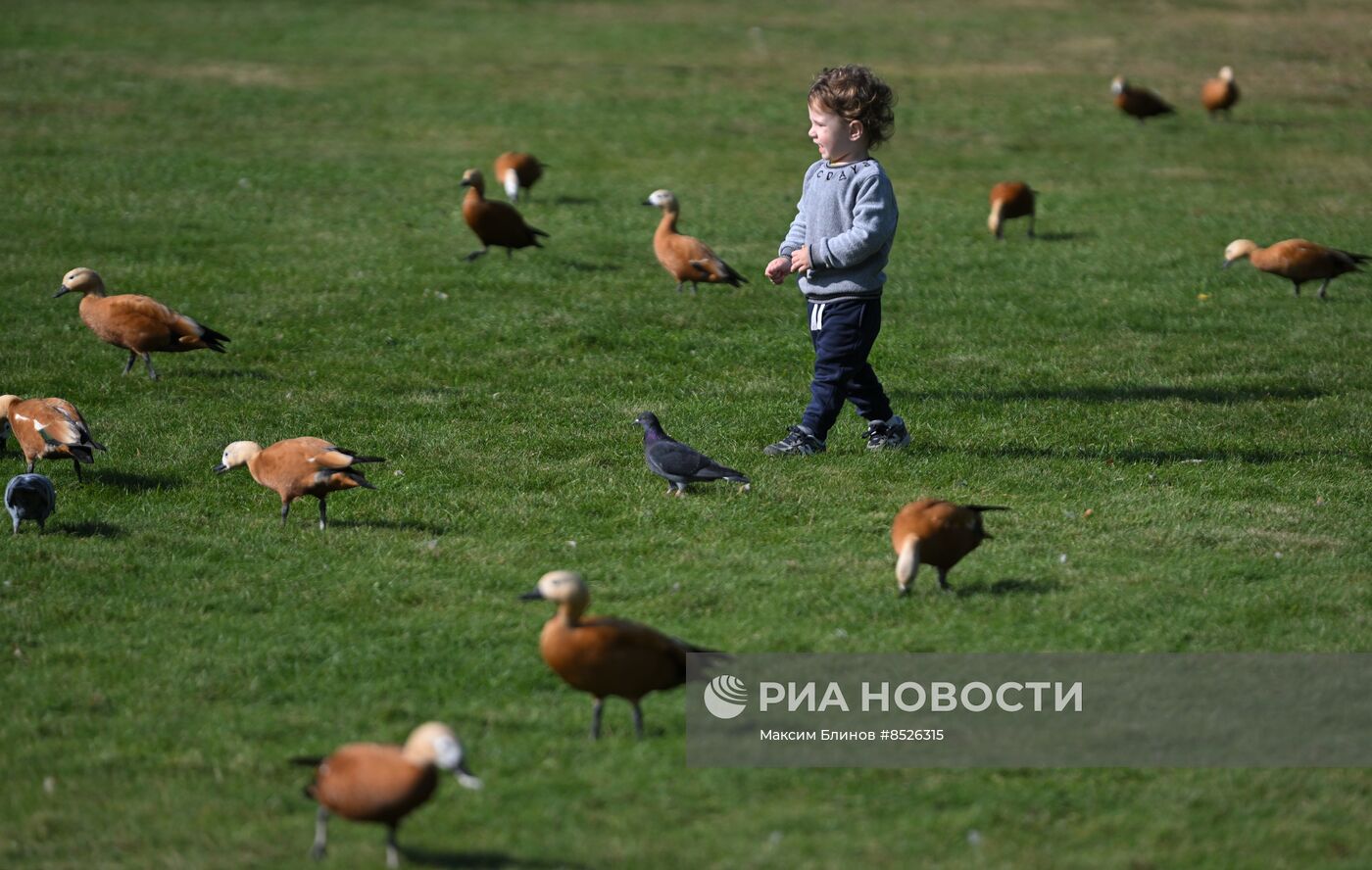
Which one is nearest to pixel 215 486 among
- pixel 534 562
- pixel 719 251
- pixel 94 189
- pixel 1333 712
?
pixel 534 562

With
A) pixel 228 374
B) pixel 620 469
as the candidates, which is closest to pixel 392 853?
pixel 620 469

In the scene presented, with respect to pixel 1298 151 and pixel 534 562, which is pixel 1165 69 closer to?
pixel 1298 151

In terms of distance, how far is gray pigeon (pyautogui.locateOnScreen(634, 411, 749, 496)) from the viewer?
27.2ft

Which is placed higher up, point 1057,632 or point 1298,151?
point 1298,151

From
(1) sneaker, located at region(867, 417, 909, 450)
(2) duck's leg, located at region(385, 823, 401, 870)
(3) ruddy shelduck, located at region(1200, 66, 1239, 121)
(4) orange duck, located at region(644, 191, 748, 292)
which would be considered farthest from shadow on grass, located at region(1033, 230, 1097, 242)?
(2) duck's leg, located at region(385, 823, 401, 870)

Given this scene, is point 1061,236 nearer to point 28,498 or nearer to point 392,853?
point 28,498

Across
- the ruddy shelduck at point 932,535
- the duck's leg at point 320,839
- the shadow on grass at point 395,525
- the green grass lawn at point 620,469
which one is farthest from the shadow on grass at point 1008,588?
the duck's leg at point 320,839

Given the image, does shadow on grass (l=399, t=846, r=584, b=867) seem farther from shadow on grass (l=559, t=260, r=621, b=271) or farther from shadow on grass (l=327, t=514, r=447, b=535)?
shadow on grass (l=559, t=260, r=621, b=271)

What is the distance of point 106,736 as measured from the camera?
222 inches

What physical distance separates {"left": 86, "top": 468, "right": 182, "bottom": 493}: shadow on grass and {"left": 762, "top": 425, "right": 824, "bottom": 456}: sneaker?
3.59 m

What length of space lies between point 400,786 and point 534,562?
303cm

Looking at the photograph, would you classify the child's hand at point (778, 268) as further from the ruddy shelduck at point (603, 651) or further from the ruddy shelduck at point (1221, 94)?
the ruddy shelduck at point (1221, 94)

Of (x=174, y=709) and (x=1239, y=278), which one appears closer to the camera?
(x=174, y=709)

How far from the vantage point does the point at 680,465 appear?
8.38m
